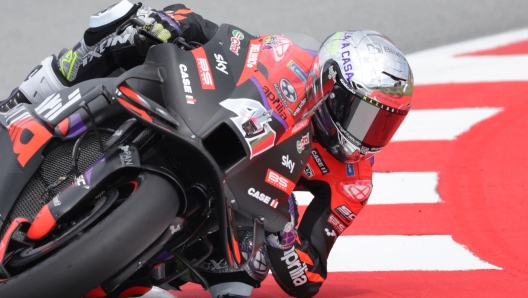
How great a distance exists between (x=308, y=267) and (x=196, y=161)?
3.56 feet

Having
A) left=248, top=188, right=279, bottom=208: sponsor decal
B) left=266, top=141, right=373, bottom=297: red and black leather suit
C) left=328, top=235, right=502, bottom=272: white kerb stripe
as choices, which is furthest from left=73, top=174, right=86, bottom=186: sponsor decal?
left=328, top=235, right=502, bottom=272: white kerb stripe

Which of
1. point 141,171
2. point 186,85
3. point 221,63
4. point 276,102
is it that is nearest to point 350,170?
point 276,102

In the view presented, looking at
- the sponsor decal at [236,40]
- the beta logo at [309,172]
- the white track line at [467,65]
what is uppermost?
the sponsor decal at [236,40]

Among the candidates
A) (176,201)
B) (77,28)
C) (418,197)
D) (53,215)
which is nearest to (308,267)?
(176,201)

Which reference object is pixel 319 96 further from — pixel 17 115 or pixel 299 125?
pixel 17 115

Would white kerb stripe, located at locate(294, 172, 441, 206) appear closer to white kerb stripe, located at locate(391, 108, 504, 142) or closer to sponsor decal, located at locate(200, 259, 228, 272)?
white kerb stripe, located at locate(391, 108, 504, 142)

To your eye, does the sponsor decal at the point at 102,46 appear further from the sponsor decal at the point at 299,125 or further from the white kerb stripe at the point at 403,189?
the white kerb stripe at the point at 403,189

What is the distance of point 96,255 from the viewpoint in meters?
2.56

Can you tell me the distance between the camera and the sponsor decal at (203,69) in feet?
9.79

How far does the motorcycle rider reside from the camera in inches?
132

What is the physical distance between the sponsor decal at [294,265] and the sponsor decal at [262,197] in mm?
626

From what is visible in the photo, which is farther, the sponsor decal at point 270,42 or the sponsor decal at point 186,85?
the sponsor decal at point 270,42

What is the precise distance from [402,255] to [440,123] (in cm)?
199

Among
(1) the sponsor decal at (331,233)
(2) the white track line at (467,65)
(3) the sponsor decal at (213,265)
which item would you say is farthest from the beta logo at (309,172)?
(2) the white track line at (467,65)
